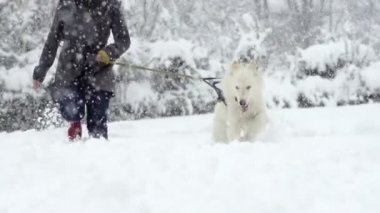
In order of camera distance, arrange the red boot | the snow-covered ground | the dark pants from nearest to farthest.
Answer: the snow-covered ground
the dark pants
the red boot

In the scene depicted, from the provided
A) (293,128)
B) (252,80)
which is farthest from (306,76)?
(252,80)

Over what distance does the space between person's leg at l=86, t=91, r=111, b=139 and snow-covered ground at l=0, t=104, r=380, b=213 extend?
0.66 m

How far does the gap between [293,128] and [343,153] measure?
3.48 m

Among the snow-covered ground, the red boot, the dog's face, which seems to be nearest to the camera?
the snow-covered ground


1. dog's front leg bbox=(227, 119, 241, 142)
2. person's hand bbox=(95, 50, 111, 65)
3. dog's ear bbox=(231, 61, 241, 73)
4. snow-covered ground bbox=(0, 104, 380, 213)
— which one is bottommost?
snow-covered ground bbox=(0, 104, 380, 213)

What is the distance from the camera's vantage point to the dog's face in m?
5.03

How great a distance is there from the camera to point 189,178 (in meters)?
2.74

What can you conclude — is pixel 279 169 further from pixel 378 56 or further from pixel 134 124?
pixel 378 56

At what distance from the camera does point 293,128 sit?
6.86 meters

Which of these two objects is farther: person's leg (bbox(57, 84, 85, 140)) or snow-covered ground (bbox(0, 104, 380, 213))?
person's leg (bbox(57, 84, 85, 140))

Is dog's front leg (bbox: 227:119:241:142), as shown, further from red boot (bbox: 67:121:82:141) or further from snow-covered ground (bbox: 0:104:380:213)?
red boot (bbox: 67:121:82:141)

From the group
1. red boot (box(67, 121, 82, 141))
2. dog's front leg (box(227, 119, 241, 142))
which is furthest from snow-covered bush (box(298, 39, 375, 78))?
red boot (box(67, 121, 82, 141))

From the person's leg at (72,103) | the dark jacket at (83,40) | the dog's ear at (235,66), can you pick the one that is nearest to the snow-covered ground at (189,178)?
the person's leg at (72,103)

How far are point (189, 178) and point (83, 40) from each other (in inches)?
80.1
